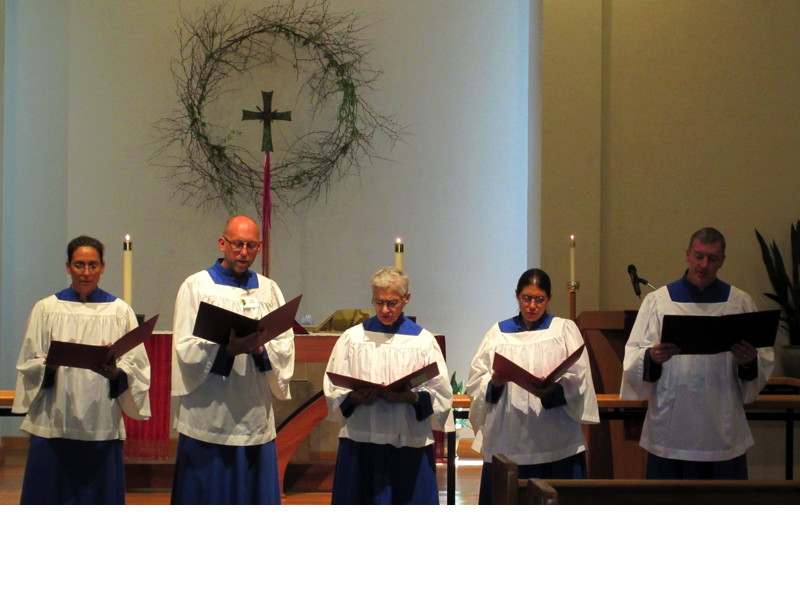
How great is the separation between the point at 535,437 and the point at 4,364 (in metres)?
5.25

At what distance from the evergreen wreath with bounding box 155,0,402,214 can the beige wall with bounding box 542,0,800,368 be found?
5.79 feet

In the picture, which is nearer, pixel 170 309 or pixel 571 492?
pixel 571 492

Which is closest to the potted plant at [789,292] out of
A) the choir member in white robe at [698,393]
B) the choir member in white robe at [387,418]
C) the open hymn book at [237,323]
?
the choir member in white robe at [698,393]

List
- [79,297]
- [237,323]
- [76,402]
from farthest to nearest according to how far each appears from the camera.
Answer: [79,297]
[76,402]
[237,323]

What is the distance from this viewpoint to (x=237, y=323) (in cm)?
371

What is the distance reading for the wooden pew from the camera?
2.62 meters

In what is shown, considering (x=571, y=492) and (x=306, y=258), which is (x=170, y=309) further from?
(x=571, y=492)

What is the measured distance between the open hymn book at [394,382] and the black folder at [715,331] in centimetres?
111

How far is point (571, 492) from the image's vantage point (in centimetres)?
266

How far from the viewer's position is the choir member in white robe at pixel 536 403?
418cm

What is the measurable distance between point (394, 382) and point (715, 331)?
1.49 m

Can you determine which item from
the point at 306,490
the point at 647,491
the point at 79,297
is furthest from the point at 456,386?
the point at 647,491

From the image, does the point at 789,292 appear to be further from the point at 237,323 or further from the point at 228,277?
the point at 237,323
